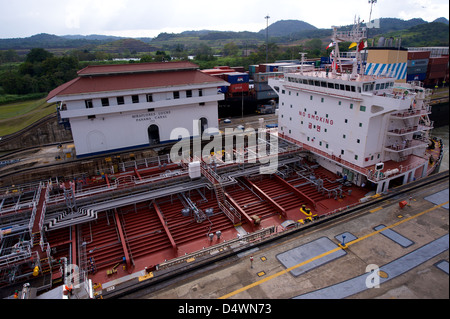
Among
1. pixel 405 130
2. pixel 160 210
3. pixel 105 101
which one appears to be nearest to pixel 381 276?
pixel 160 210

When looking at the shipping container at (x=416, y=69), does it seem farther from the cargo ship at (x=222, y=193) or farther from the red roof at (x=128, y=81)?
the red roof at (x=128, y=81)

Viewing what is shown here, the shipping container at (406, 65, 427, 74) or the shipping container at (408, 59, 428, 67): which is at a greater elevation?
the shipping container at (408, 59, 428, 67)

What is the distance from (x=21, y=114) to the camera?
149 feet

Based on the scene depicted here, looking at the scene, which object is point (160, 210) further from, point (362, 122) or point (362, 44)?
point (362, 44)

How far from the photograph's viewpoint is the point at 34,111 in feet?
152

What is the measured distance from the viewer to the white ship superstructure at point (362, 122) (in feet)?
69.5

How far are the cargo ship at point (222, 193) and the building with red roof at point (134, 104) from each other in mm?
3374

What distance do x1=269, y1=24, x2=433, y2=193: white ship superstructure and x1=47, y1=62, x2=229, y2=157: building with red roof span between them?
10529mm

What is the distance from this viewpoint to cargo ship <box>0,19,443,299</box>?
16.3m

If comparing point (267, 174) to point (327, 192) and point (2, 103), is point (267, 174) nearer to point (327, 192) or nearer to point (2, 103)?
point (327, 192)

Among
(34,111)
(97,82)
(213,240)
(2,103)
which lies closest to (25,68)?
(2,103)

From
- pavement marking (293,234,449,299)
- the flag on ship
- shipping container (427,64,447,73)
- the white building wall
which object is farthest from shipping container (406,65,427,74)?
pavement marking (293,234,449,299)

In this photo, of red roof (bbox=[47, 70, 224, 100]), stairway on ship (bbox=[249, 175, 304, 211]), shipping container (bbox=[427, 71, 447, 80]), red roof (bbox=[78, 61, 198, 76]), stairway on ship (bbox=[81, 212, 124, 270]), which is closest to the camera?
stairway on ship (bbox=[81, 212, 124, 270])

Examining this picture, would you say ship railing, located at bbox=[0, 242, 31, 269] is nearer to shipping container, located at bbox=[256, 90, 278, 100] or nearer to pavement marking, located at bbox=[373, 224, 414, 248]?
pavement marking, located at bbox=[373, 224, 414, 248]
